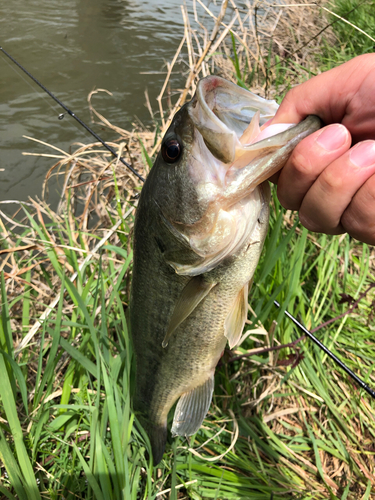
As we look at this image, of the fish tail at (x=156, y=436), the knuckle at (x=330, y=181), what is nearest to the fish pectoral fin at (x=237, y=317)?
the knuckle at (x=330, y=181)

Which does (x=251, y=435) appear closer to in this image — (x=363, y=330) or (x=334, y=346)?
(x=334, y=346)

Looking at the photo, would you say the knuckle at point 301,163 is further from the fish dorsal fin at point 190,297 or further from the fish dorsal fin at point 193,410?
the fish dorsal fin at point 193,410

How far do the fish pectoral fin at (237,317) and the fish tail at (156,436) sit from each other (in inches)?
28.6

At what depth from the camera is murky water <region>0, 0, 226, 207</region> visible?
19.7ft

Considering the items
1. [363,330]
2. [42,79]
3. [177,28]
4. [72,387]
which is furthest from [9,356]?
[177,28]

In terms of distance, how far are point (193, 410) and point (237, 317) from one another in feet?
2.12

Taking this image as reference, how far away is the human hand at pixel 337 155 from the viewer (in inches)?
48.8

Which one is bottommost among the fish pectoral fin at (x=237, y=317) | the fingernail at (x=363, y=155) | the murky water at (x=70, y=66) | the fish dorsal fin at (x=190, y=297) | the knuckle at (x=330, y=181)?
the murky water at (x=70, y=66)

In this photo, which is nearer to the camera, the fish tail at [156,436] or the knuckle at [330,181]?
the knuckle at [330,181]

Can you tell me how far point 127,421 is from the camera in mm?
1683

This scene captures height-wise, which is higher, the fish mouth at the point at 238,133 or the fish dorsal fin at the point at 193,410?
the fish mouth at the point at 238,133

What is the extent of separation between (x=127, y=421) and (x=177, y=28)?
37.7ft

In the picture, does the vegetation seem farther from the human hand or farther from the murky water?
the murky water

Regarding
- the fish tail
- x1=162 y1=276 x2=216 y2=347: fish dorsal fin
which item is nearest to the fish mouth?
x1=162 y1=276 x2=216 y2=347: fish dorsal fin
